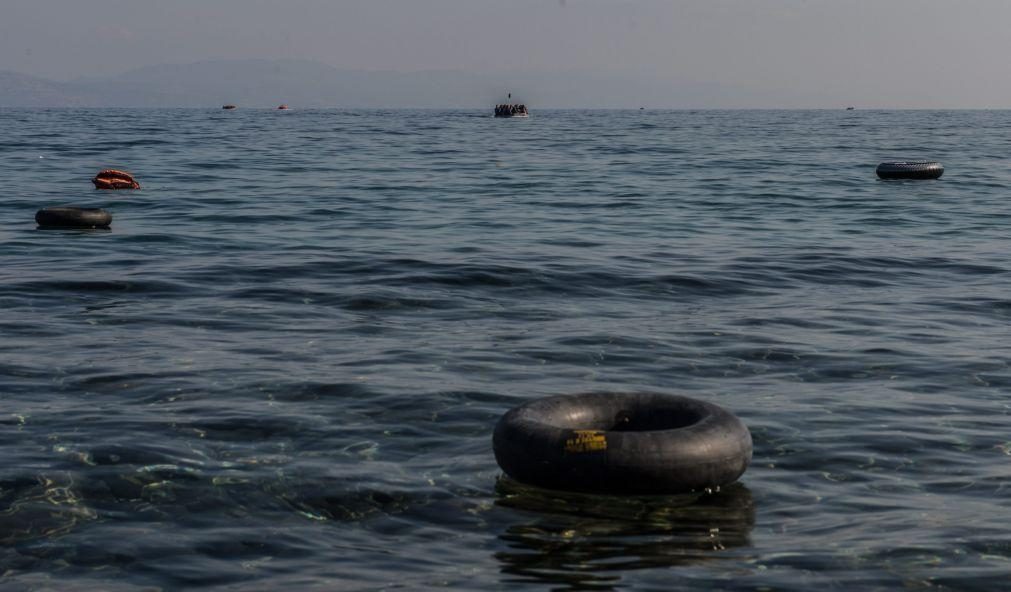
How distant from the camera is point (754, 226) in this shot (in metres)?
33.3

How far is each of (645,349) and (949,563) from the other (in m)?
7.98

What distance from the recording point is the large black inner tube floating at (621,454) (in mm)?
10023

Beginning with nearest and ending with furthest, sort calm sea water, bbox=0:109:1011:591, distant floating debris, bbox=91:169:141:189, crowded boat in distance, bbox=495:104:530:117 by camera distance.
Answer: calm sea water, bbox=0:109:1011:591 → distant floating debris, bbox=91:169:141:189 → crowded boat in distance, bbox=495:104:530:117

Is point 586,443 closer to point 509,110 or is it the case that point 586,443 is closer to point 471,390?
point 471,390

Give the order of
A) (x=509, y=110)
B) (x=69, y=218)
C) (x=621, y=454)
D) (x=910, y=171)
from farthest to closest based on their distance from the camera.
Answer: (x=509, y=110), (x=910, y=171), (x=69, y=218), (x=621, y=454)

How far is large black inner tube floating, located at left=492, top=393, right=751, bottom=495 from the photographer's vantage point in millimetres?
10023

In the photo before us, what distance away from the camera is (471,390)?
14.6 m

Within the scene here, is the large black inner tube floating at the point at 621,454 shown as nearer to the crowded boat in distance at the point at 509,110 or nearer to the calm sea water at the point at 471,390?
the calm sea water at the point at 471,390

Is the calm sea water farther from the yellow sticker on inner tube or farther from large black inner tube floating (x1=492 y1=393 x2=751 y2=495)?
the yellow sticker on inner tube

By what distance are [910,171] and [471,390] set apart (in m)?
38.9

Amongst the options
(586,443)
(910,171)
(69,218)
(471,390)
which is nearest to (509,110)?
(910,171)

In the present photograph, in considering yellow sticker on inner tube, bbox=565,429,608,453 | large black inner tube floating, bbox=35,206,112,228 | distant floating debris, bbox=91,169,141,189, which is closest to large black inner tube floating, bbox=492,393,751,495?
yellow sticker on inner tube, bbox=565,429,608,453

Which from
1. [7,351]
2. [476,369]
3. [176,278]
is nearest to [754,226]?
[176,278]

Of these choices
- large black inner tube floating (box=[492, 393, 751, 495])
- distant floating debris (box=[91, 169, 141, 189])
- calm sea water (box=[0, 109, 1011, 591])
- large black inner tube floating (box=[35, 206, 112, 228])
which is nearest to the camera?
calm sea water (box=[0, 109, 1011, 591])
